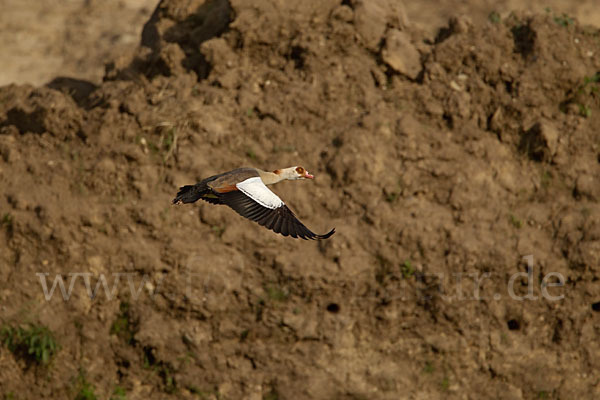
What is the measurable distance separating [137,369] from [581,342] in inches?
175

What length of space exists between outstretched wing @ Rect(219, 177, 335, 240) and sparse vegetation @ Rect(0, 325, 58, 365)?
2.66 meters

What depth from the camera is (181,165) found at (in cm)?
838

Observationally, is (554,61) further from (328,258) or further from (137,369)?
(137,369)

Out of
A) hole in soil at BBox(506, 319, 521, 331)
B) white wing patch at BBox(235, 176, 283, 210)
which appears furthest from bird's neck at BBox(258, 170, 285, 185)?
hole in soil at BBox(506, 319, 521, 331)

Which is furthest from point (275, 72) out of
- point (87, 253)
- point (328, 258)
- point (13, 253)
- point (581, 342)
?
point (581, 342)

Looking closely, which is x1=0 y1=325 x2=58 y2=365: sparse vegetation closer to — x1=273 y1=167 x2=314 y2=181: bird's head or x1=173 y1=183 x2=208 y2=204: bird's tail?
x1=173 y1=183 x2=208 y2=204: bird's tail

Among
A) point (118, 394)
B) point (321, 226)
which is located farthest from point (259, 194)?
point (118, 394)

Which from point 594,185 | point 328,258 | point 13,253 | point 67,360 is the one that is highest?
point 594,185

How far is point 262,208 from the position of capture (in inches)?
253

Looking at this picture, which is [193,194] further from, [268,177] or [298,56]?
[298,56]

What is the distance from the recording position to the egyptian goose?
249 inches

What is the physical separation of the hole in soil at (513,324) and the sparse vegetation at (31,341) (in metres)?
4.52

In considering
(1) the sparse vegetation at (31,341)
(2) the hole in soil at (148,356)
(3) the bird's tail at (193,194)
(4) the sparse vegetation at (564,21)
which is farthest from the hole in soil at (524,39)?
(1) the sparse vegetation at (31,341)

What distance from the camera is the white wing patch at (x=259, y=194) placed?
6457 mm
